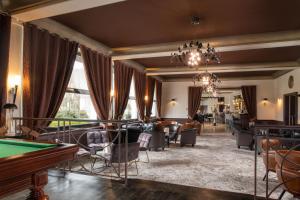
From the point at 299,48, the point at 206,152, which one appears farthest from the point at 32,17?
the point at 299,48

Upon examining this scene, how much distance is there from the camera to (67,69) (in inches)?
205

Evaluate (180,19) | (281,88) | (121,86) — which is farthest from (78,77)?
(281,88)

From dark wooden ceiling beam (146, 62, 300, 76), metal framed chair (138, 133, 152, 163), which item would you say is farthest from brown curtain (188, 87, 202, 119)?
metal framed chair (138, 133, 152, 163)

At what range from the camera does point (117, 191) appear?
3.27 meters

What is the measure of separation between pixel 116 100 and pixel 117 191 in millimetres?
4610

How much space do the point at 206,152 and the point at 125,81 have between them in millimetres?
3886

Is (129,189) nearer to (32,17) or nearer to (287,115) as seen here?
(32,17)

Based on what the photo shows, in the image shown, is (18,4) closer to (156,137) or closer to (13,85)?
(13,85)

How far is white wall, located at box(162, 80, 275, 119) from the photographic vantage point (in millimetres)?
12242

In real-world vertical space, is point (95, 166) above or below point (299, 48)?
below

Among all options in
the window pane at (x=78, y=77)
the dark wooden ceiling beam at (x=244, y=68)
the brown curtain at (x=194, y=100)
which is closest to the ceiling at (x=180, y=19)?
the window pane at (x=78, y=77)

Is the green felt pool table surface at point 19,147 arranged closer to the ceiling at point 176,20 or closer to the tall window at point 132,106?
the ceiling at point 176,20

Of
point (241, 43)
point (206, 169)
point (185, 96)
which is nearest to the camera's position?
point (206, 169)

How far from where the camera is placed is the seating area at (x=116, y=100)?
2834 mm
